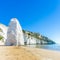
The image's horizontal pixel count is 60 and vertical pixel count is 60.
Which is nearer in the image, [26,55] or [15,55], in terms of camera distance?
[15,55]

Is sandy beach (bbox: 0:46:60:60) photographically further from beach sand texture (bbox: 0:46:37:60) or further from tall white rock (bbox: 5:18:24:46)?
tall white rock (bbox: 5:18:24:46)

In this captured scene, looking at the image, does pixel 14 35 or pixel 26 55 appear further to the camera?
pixel 14 35

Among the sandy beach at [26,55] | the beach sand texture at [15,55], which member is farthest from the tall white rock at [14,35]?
the beach sand texture at [15,55]

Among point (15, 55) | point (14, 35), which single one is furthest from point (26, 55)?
point (14, 35)

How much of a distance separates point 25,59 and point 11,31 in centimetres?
2897

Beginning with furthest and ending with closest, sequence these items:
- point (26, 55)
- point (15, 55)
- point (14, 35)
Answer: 1. point (14, 35)
2. point (26, 55)
3. point (15, 55)

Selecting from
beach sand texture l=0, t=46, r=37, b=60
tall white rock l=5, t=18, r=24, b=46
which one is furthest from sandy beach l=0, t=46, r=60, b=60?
tall white rock l=5, t=18, r=24, b=46

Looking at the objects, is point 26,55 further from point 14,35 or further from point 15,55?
point 14,35

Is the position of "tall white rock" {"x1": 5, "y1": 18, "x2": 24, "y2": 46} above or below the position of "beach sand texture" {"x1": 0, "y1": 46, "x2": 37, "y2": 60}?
above

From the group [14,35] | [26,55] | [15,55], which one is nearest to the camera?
[15,55]

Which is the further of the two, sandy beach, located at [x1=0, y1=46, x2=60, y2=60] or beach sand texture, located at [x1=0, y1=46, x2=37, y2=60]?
sandy beach, located at [x1=0, y1=46, x2=60, y2=60]

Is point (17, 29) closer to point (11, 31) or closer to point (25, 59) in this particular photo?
point (11, 31)

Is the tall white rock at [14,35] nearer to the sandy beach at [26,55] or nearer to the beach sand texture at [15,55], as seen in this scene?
the sandy beach at [26,55]

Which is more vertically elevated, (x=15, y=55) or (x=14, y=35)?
(x=14, y=35)
